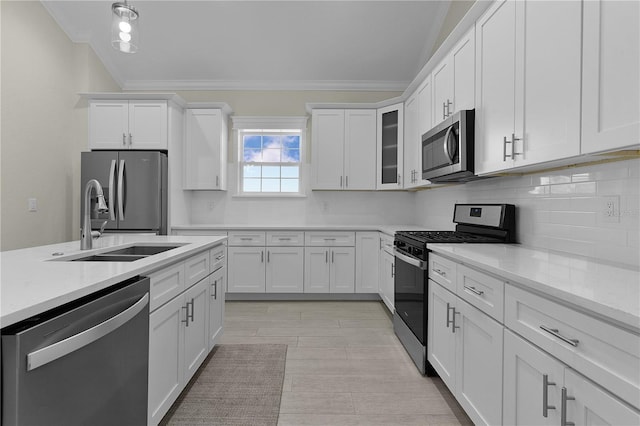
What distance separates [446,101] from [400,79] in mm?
2143

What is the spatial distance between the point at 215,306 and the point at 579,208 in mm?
2438

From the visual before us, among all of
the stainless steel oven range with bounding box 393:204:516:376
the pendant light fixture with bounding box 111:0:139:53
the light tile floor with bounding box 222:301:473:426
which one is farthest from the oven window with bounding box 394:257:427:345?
the pendant light fixture with bounding box 111:0:139:53

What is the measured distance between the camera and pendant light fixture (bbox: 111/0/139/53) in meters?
2.46

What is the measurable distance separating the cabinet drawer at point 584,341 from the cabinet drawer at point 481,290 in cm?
13

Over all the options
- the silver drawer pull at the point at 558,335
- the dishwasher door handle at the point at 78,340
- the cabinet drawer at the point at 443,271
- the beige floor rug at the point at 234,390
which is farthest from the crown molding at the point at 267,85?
the silver drawer pull at the point at 558,335

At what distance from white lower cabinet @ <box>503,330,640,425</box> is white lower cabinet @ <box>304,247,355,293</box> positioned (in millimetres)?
2961

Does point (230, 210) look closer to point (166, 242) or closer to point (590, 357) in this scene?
point (166, 242)

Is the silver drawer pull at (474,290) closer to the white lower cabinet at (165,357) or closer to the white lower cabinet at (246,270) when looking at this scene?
the white lower cabinet at (165,357)

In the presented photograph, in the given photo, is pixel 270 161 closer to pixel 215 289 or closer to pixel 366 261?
pixel 366 261

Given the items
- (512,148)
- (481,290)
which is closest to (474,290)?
(481,290)

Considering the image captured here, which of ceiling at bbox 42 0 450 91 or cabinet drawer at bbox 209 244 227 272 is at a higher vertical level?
ceiling at bbox 42 0 450 91

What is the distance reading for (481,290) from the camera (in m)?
1.67

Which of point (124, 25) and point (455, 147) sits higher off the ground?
point (124, 25)

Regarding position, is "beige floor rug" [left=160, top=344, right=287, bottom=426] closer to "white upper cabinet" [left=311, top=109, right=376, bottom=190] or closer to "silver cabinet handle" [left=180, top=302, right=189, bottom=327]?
"silver cabinet handle" [left=180, top=302, right=189, bottom=327]
